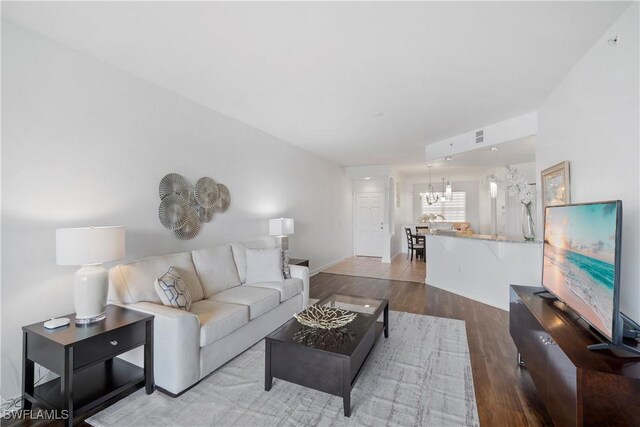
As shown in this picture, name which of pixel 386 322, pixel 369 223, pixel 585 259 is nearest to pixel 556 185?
pixel 585 259

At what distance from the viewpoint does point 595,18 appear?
191cm

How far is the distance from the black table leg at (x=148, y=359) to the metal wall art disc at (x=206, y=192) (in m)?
1.66

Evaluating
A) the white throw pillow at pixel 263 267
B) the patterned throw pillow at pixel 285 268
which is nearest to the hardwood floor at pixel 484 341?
the patterned throw pillow at pixel 285 268

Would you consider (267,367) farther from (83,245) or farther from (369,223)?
(369,223)

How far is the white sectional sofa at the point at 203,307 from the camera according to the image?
6.74 ft

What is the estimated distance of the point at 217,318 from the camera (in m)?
2.33

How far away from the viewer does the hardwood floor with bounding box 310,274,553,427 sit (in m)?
1.88

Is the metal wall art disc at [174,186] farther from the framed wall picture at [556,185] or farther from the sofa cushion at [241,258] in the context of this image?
A: the framed wall picture at [556,185]

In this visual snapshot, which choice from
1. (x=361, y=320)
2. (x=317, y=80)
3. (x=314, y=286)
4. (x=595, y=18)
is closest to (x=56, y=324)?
(x=361, y=320)

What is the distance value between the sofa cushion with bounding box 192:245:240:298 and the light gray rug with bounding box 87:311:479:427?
0.79m

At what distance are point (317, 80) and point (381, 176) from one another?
17.1 ft

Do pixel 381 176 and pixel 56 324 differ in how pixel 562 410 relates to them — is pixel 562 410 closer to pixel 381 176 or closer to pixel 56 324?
pixel 56 324

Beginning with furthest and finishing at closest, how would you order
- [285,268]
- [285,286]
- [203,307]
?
[285,268] → [285,286] → [203,307]

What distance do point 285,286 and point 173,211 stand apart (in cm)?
150
